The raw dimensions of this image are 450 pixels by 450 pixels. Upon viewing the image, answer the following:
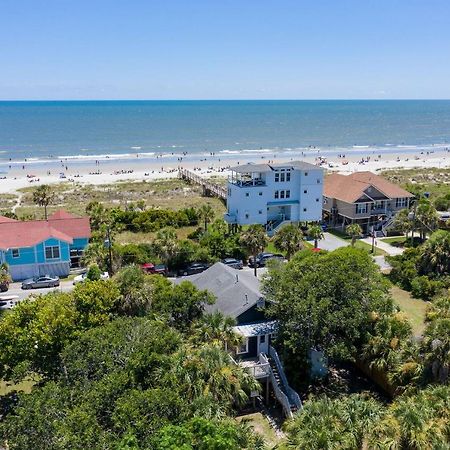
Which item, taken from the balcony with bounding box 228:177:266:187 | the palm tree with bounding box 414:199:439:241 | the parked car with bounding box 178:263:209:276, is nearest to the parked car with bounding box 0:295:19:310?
the parked car with bounding box 178:263:209:276

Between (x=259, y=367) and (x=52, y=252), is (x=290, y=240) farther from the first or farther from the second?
(x=52, y=252)

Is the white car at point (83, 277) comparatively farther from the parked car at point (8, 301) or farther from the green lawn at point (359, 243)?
the green lawn at point (359, 243)

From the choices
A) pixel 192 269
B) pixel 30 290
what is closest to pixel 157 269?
pixel 192 269

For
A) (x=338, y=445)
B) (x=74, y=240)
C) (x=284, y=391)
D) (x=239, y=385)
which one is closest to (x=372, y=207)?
(x=74, y=240)

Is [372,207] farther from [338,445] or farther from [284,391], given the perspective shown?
[338,445]

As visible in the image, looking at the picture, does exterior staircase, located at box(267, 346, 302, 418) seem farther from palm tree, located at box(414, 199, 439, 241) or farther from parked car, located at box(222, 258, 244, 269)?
palm tree, located at box(414, 199, 439, 241)

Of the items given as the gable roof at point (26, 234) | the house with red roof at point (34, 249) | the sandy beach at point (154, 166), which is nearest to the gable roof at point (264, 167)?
the house with red roof at point (34, 249)

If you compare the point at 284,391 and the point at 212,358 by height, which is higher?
the point at 212,358
